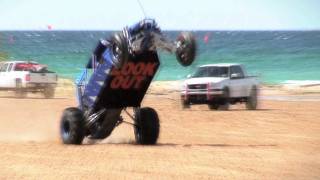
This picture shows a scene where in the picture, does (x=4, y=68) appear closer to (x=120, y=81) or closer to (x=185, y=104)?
(x=185, y=104)

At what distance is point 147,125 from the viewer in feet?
61.7

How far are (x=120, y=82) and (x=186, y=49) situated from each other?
1408 mm

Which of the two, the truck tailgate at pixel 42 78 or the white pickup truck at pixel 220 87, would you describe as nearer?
the white pickup truck at pixel 220 87

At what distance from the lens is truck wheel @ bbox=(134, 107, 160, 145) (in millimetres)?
18719

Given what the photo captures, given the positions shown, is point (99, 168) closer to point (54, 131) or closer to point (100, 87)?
point (100, 87)

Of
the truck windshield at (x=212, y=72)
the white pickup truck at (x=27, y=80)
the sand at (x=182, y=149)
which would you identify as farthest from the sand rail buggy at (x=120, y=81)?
the white pickup truck at (x=27, y=80)

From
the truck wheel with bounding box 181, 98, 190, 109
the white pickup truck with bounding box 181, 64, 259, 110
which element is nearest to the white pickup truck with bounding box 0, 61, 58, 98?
the white pickup truck with bounding box 181, 64, 259, 110

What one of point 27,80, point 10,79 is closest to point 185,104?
point 27,80

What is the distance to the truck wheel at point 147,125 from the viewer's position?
18.7m

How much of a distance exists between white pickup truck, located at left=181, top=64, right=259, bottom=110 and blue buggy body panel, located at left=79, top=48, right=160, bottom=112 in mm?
13898

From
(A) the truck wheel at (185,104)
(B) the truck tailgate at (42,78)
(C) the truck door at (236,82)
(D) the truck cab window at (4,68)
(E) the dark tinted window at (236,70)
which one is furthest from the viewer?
(D) the truck cab window at (4,68)

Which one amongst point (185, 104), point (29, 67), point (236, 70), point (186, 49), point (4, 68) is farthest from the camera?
point (4, 68)

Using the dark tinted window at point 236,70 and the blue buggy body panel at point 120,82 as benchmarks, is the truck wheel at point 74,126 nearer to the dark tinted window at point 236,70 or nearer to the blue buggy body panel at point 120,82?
the blue buggy body panel at point 120,82

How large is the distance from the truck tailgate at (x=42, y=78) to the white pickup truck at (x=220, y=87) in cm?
939
